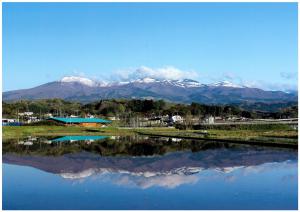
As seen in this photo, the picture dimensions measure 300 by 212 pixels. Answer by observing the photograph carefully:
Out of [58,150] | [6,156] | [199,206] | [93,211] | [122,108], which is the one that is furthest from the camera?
[122,108]

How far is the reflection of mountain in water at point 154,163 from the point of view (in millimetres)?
12008

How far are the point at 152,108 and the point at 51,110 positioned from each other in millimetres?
17123

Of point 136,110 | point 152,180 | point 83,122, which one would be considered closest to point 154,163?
point 152,180

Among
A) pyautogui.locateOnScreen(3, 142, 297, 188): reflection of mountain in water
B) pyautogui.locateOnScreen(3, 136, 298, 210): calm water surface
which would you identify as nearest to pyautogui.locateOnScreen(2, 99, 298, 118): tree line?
pyautogui.locateOnScreen(3, 142, 297, 188): reflection of mountain in water

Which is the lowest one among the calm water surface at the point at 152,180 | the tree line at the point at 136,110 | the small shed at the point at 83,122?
the calm water surface at the point at 152,180

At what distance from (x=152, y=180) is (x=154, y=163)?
13.1 feet

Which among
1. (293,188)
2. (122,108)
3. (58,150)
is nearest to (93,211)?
(293,188)

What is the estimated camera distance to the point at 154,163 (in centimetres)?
1541

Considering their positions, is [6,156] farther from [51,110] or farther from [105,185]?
[51,110]

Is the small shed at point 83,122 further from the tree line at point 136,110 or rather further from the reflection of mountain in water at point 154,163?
the reflection of mountain in water at point 154,163

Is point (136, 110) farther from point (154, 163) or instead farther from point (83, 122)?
point (154, 163)

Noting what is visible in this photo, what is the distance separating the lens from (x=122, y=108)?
8425 centimetres

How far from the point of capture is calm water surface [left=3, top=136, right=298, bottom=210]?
857 centimetres

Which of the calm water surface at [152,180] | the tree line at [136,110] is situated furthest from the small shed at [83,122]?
the calm water surface at [152,180]
